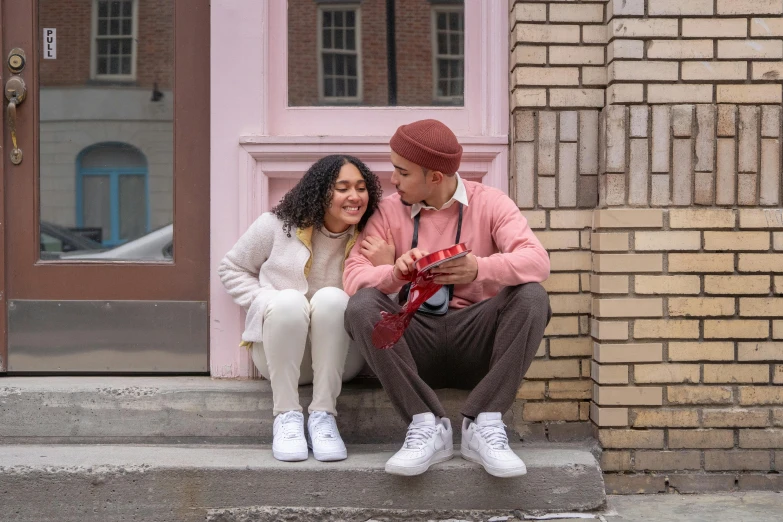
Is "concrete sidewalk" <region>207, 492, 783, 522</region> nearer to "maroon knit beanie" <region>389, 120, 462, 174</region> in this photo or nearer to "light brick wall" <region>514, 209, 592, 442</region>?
"light brick wall" <region>514, 209, 592, 442</region>

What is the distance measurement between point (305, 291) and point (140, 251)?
2.96ft

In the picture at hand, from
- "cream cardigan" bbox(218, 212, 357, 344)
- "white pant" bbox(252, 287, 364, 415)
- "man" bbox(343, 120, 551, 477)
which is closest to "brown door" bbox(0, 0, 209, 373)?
"cream cardigan" bbox(218, 212, 357, 344)

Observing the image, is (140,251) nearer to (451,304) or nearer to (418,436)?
(451,304)

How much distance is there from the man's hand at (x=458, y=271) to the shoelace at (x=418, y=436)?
516 millimetres

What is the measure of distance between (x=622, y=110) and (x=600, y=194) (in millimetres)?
335

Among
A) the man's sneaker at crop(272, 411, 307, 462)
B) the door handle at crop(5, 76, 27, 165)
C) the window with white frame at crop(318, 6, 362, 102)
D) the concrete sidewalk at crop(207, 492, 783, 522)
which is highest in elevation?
the window with white frame at crop(318, 6, 362, 102)

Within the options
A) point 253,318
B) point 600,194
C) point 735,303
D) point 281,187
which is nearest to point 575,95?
point 600,194

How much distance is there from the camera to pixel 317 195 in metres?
3.29

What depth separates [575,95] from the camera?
342 cm

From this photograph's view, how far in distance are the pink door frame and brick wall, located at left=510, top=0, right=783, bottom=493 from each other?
1.58 feet

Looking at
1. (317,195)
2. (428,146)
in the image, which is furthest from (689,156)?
(317,195)

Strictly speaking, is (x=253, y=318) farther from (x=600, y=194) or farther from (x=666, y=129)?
(x=666, y=129)

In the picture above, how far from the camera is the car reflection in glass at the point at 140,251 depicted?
12.4ft

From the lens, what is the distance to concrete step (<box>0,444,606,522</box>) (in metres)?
3.04
